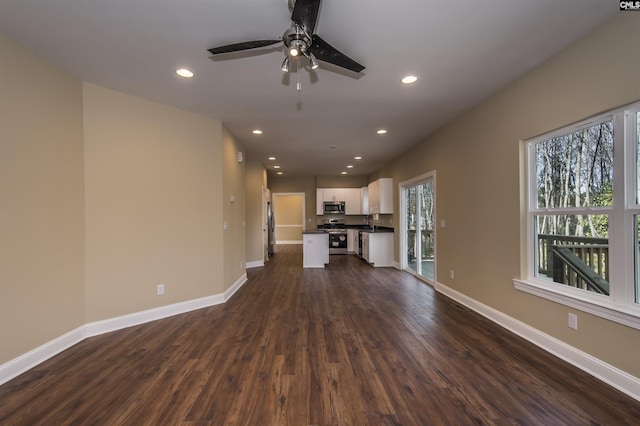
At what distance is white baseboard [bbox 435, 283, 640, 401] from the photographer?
1.89 m

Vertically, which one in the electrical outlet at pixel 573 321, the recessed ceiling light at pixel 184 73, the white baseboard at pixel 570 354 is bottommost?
the white baseboard at pixel 570 354

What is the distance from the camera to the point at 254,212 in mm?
6863

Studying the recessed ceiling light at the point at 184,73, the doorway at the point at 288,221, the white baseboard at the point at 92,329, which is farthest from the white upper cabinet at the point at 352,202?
the recessed ceiling light at the point at 184,73

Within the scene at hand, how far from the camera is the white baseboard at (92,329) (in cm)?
217

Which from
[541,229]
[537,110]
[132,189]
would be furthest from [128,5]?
[541,229]

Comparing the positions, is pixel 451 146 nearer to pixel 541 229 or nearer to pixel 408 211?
pixel 541 229

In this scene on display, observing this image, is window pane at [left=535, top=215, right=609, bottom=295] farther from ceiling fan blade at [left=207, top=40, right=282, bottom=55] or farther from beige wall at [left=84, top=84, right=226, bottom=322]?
beige wall at [left=84, top=84, right=226, bottom=322]

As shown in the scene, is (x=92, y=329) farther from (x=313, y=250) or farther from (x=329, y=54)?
(x=313, y=250)

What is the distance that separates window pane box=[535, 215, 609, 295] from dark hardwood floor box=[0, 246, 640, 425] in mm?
734

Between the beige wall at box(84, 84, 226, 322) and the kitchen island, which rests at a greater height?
the beige wall at box(84, 84, 226, 322)

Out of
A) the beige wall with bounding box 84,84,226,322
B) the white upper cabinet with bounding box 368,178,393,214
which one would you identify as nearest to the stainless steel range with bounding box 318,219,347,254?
the white upper cabinet with bounding box 368,178,393,214

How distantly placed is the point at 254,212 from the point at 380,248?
131 inches

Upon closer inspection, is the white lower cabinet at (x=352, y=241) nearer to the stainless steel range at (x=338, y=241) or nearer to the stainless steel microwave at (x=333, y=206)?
the stainless steel range at (x=338, y=241)

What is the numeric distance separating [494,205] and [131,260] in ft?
14.3
